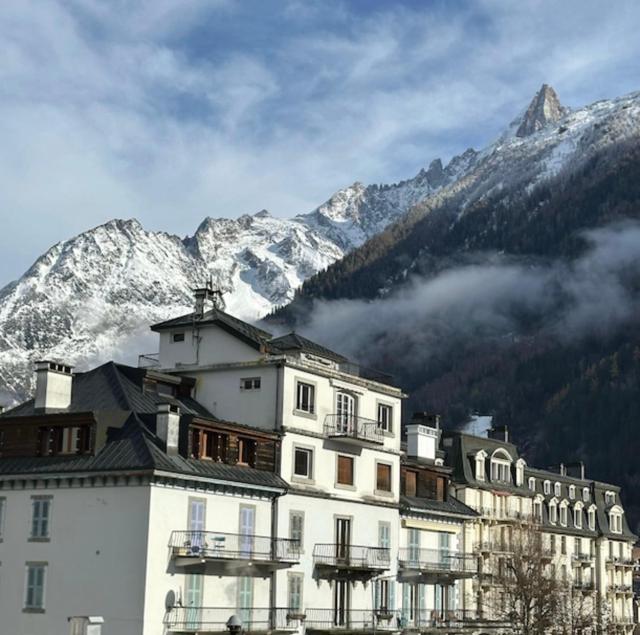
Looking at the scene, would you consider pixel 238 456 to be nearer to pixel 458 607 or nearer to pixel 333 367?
pixel 333 367

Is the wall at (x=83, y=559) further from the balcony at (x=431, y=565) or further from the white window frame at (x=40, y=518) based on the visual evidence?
the balcony at (x=431, y=565)

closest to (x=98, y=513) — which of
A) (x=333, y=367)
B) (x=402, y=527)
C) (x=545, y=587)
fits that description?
(x=333, y=367)

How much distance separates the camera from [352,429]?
86688 millimetres

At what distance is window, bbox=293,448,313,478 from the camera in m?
81.8

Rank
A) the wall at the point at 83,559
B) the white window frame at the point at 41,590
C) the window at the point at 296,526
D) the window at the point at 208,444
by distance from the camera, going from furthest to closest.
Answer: the window at the point at 296,526 → the window at the point at 208,444 → the white window frame at the point at 41,590 → the wall at the point at 83,559

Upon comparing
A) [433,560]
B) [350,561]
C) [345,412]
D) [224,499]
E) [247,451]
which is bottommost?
[350,561]

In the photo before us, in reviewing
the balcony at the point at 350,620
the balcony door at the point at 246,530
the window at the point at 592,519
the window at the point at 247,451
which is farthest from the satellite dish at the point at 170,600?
the window at the point at 592,519

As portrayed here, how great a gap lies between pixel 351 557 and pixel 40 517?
2247 cm

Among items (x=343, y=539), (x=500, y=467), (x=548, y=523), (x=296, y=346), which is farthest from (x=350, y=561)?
(x=548, y=523)

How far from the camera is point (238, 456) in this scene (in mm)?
77188

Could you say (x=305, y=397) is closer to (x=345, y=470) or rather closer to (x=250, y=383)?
(x=250, y=383)

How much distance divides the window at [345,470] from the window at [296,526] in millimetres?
5604

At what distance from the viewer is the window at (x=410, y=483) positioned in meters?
95.6

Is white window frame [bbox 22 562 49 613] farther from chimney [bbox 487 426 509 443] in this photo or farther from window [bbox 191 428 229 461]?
chimney [bbox 487 426 509 443]
